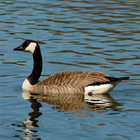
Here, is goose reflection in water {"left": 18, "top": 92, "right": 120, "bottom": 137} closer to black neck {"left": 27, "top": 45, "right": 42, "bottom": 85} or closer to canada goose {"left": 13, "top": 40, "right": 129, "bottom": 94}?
canada goose {"left": 13, "top": 40, "right": 129, "bottom": 94}

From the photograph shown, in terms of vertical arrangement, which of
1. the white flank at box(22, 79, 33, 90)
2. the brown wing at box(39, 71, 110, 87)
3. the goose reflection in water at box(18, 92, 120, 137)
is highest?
the brown wing at box(39, 71, 110, 87)

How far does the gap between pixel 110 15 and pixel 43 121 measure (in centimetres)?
1550

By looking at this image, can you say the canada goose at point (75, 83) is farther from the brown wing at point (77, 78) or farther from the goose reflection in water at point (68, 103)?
the goose reflection in water at point (68, 103)

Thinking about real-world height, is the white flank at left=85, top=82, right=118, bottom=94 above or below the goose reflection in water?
above

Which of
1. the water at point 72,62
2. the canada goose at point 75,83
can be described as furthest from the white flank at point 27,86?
the water at point 72,62

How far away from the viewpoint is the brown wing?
12023 millimetres

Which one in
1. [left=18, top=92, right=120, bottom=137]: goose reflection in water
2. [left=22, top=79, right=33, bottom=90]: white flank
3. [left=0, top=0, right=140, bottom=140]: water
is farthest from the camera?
[left=22, top=79, right=33, bottom=90]: white flank

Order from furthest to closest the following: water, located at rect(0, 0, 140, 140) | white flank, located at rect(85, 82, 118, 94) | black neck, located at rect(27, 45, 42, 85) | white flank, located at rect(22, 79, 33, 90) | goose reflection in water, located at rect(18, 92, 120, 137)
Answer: black neck, located at rect(27, 45, 42, 85), white flank, located at rect(22, 79, 33, 90), white flank, located at rect(85, 82, 118, 94), goose reflection in water, located at rect(18, 92, 120, 137), water, located at rect(0, 0, 140, 140)

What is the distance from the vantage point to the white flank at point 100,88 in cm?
1193

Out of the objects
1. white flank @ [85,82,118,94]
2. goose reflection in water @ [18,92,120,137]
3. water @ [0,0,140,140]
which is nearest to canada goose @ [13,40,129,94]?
white flank @ [85,82,118,94]

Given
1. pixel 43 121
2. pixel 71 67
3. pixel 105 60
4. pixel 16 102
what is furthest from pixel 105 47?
pixel 43 121

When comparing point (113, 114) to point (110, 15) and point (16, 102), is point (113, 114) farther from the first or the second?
point (110, 15)

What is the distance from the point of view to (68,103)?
1121 cm

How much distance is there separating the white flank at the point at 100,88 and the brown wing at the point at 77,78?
155 mm
